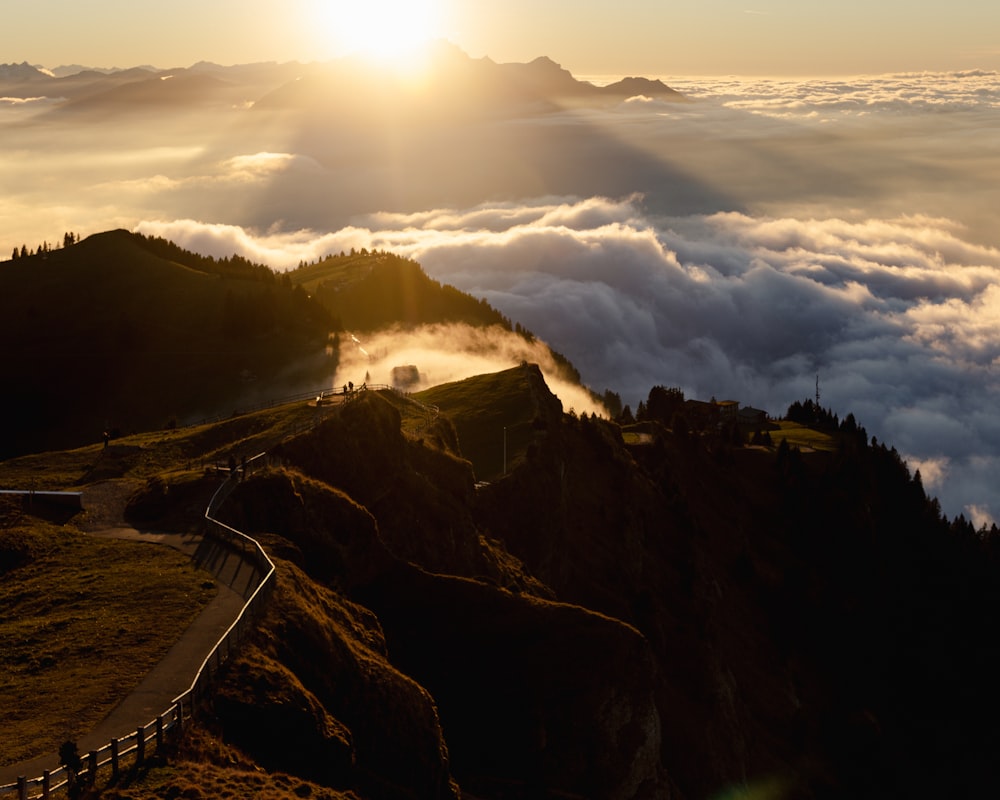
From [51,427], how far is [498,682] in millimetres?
109899

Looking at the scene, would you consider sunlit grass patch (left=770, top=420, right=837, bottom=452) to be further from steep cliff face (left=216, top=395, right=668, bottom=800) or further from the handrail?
the handrail

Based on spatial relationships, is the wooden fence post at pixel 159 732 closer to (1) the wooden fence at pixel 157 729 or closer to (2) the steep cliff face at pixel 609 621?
(1) the wooden fence at pixel 157 729

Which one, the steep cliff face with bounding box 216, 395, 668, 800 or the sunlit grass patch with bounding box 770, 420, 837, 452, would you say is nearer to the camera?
the steep cliff face with bounding box 216, 395, 668, 800

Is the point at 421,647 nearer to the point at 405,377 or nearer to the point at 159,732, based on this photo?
the point at 159,732

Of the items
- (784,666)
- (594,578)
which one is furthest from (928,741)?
(594,578)

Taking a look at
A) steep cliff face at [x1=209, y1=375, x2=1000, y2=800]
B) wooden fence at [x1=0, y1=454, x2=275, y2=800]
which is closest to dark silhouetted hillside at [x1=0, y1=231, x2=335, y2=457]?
steep cliff face at [x1=209, y1=375, x2=1000, y2=800]

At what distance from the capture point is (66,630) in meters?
40.1

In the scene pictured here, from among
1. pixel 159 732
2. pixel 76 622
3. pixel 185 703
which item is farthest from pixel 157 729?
pixel 76 622

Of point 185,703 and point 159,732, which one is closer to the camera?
point 159,732

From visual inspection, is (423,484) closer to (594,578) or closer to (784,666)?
(594,578)

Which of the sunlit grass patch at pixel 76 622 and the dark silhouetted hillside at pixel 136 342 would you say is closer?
the sunlit grass patch at pixel 76 622

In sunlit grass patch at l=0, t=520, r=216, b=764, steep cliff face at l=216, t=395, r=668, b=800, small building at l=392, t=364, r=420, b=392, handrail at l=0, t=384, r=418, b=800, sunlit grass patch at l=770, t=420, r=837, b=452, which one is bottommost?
sunlit grass patch at l=770, t=420, r=837, b=452

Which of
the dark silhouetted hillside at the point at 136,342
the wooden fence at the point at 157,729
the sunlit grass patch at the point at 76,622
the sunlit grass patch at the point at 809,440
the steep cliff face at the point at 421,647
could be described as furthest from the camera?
the sunlit grass patch at the point at 809,440

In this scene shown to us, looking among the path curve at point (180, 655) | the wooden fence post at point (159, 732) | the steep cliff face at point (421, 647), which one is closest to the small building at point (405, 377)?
the steep cliff face at point (421, 647)
